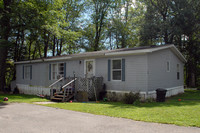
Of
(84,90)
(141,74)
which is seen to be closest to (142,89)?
(141,74)

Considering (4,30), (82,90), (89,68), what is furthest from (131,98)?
(4,30)

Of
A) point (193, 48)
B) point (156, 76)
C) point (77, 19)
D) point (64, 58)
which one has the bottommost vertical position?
point (156, 76)

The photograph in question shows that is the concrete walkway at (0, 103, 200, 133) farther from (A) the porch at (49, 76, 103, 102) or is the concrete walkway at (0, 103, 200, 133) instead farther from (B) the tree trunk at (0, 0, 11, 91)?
(B) the tree trunk at (0, 0, 11, 91)

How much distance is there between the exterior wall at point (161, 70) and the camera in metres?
11.7

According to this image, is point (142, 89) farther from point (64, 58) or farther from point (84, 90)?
point (64, 58)

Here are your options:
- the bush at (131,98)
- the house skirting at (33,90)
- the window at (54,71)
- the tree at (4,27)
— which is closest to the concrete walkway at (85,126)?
the bush at (131,98)

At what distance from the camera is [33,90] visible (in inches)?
719

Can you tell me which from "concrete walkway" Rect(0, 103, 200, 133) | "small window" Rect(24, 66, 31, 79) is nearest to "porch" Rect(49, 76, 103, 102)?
"concrete walkway" Rect(0, 103, 200, 133)

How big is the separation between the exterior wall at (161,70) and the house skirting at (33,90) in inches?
367

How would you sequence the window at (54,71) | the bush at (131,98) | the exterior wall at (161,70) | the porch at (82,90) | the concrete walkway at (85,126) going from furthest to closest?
1. the window at (54,71)
2. the porch at (82,90)
3. the exterior wall at (161,70)
4. the bush at (131,98)
5. the concrete walkway at (85,126)

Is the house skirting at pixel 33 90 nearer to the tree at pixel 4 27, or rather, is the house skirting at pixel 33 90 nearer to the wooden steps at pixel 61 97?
the tree at pixel 4 27

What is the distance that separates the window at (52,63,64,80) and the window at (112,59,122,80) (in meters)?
5.35

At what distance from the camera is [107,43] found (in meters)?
37.3

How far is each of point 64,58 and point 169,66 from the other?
8343 millimetres
